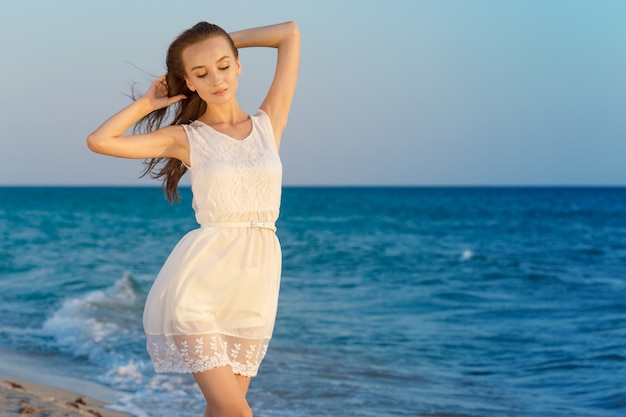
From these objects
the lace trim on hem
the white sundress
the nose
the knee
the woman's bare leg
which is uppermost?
the nose

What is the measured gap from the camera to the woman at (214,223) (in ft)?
10.6

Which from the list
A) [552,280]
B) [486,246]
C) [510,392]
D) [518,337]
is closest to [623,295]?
[552,280]

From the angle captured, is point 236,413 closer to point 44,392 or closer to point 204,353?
point 204,353

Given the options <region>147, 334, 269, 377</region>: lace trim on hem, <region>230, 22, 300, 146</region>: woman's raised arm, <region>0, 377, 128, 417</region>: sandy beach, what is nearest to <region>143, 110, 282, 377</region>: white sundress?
<region>147, 334, 269, 377</region>: lace trim on hem

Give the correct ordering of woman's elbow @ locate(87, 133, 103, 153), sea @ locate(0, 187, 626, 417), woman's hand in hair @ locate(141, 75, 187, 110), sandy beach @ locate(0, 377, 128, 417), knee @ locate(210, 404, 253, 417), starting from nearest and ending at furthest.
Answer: knee @ locate(210, 404, 253, 417), woman's elbow @ locate(87, 133, 103, 153), woman's hand in hair @ locate(141, 75, 187, 110), sandy beach @ locate(0, 377, 128, 417), sea @ locate(0, 187, 626, 417)

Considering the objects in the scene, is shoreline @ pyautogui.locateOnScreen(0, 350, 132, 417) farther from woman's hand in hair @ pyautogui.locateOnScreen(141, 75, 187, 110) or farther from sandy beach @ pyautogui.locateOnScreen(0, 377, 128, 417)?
woman's hand in hair @ pyautogui.locateOnScreen(141, 75, 187, 110)

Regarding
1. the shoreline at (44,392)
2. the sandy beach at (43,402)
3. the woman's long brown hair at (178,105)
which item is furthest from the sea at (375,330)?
the woman's long brown hair at (178,105)

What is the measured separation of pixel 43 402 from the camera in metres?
5.47

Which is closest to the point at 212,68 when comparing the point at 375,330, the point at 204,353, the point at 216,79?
the point at 216,79

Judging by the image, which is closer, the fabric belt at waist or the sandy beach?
the fabric belt at waist

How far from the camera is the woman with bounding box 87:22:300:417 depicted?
324cm

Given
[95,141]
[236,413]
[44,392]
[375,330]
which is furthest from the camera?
[375,330]

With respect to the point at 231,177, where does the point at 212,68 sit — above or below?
above

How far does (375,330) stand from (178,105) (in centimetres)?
700
